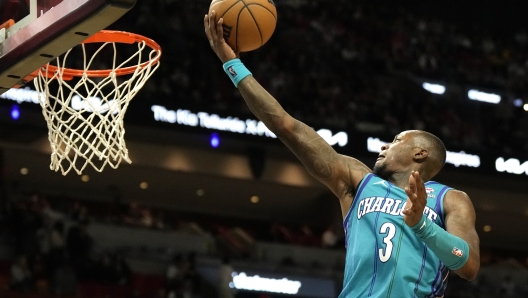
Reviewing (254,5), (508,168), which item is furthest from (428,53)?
(254,5)

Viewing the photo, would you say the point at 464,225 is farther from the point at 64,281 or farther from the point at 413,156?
the point at 64,281

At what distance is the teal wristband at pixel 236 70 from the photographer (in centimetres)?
357

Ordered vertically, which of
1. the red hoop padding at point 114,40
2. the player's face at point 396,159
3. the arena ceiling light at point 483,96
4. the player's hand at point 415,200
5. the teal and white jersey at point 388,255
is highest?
the arena ceiling light at point 483,96

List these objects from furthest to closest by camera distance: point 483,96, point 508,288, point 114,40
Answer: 1. point 483,96
2. point 508,288
3. point 114,40

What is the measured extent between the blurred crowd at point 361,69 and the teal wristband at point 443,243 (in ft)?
38.1

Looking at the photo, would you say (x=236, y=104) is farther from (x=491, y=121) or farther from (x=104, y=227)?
(x=491, y=121)

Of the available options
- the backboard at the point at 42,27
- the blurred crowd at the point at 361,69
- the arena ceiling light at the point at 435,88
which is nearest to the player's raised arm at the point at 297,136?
the backboard at the point at 42,27

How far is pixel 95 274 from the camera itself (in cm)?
1257

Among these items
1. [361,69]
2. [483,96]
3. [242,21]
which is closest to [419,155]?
[242,21]

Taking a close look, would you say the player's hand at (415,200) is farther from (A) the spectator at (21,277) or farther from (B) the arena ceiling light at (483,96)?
(B) the arena ceiling light at (483,96)

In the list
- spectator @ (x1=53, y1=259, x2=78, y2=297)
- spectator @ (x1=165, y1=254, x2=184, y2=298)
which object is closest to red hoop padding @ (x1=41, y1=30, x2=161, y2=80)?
spectator @ (x1=53, y1=259, x2=78, y2=297)

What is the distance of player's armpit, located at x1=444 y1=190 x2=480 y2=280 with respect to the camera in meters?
3.14

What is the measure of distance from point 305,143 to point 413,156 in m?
0.47

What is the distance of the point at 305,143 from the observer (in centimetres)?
359
